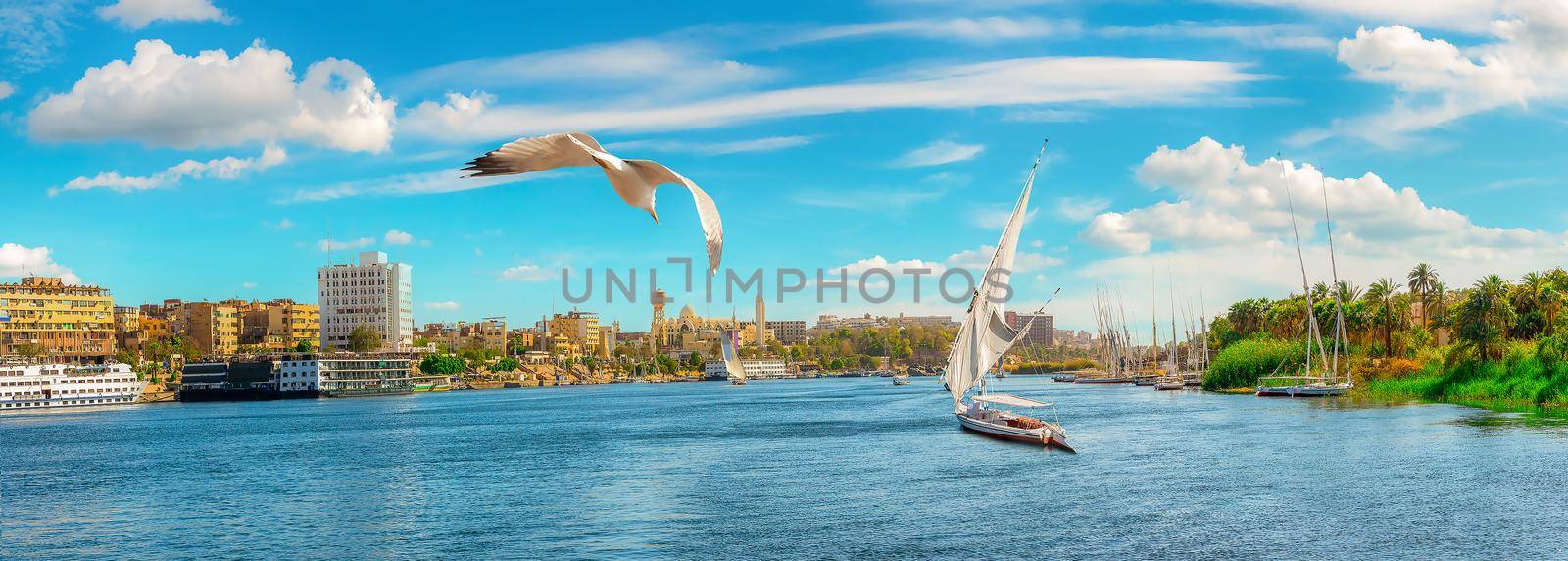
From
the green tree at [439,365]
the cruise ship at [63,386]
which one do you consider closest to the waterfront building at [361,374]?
the cruise ship at [63,386]

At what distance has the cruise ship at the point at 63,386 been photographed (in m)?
122

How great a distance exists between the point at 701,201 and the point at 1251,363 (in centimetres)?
9512

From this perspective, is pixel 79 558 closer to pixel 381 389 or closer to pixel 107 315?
pixel 381 389

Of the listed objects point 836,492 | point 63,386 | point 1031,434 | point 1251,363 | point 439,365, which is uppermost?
point 439,365

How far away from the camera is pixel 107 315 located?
177375 mm

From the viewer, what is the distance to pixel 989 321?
57125 millimetres

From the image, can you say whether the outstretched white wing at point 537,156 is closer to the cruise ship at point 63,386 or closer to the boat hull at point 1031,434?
the boat hull at point 1031,434

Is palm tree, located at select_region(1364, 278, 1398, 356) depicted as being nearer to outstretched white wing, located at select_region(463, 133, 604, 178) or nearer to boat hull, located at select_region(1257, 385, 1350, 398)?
boat hull, located at select_region(1257, 385, 1350, 398)

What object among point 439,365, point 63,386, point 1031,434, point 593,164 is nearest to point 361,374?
point 439,365

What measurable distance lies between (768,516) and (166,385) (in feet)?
473

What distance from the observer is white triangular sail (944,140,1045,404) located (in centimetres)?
5506

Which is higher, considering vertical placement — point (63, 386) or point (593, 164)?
point (593, 164)

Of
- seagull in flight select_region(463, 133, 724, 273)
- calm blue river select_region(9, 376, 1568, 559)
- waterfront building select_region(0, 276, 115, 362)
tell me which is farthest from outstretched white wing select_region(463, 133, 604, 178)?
waterfront building select_region(0, 276, 115, 362)

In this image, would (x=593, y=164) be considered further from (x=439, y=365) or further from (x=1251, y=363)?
(x=439, y=365)
